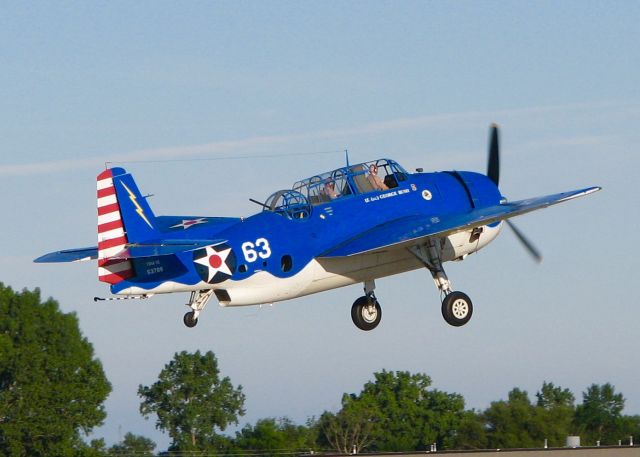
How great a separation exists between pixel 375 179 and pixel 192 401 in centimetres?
5241

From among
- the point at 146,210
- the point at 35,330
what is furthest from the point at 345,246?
the point at 35,330

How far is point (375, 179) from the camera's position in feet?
108

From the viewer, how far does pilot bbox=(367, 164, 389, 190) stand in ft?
108

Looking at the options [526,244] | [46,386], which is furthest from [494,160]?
[46,386]

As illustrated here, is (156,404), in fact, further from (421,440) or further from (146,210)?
(146,210)

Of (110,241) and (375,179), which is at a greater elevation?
(375,179)

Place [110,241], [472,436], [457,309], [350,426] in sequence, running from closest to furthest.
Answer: [110,241]
[457,309]
[472,436]
[350,426]

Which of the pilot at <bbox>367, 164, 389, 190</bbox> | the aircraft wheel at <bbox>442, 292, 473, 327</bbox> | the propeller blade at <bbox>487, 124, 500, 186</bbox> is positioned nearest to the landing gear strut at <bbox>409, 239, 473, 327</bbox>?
the aircraft wheel at <bbox>442, 292, 473, 327</bbox>

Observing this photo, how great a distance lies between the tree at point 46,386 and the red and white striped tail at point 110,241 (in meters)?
37.6

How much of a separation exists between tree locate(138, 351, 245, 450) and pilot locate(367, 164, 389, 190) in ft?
159

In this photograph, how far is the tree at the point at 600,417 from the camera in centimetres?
7469

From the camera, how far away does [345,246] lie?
31484 millimetres

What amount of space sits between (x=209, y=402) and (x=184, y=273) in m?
54.7

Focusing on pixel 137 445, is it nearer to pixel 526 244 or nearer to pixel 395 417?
pixel 395 417
